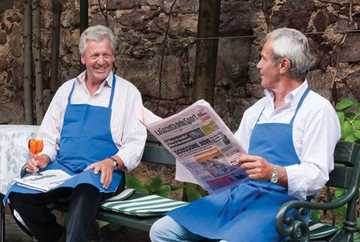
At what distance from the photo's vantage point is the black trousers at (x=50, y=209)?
10.5 feet

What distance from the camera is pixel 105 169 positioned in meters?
3.33

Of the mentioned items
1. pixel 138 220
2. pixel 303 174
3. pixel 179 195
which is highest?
pixel 303 174

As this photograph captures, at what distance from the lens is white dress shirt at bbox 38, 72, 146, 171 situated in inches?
138

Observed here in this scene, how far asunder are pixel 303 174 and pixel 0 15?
4.35 metres

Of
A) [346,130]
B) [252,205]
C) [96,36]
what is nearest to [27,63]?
[96,36]

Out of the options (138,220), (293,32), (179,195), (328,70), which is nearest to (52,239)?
(138,220)

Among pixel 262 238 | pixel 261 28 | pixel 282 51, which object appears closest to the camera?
pixel 262 238

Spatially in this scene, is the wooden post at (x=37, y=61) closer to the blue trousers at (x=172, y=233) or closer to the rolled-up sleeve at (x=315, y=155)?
the blue trousers at (x=172, y=233)

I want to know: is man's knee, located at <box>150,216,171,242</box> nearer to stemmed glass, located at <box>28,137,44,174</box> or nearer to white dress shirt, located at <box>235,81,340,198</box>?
white dress shirt, located at <box>235,81,340,198</box>

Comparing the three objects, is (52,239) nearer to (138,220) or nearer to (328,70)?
(138,220)

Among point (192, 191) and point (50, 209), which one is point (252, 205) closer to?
point (50, 209)

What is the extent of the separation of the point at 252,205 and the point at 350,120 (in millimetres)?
1235

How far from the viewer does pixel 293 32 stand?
9.41 ft

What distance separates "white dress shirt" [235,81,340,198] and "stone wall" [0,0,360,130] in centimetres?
168
